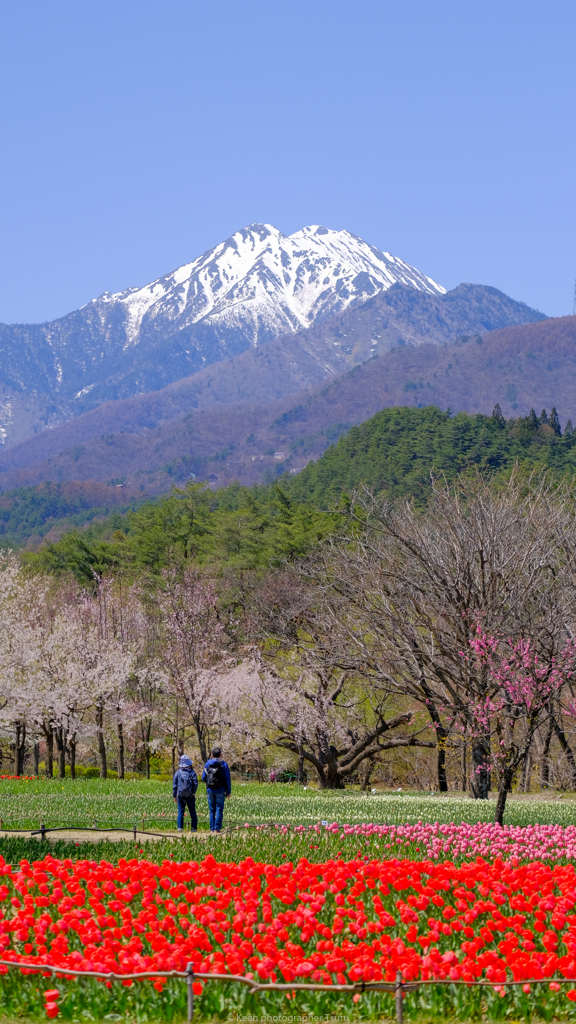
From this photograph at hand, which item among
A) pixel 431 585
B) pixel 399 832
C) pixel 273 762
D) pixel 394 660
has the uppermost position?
pixel 431 585

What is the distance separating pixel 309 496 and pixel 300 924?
84.8 m

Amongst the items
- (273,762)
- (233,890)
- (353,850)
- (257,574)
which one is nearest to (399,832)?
(353,850)

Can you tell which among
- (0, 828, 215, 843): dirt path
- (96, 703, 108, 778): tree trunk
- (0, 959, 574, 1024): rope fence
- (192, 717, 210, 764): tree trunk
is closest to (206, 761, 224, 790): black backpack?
(0, 828, 215, 843): dirt path

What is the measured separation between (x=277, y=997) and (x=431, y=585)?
19.6m

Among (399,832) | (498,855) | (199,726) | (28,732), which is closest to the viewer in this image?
(498,855)

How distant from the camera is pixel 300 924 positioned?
27.2 ft

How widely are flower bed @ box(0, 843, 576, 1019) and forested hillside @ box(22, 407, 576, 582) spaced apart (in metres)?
29.3

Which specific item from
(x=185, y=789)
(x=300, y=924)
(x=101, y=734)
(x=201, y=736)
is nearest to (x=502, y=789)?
(x=185, y=789)

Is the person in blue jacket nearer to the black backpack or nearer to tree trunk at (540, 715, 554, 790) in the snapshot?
the black backpack

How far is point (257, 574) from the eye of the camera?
2211 inches

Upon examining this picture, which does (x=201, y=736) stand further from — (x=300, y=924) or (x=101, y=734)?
(x=300, y=924)

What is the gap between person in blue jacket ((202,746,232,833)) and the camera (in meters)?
16.5

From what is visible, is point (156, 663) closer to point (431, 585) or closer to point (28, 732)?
point (28, 732)

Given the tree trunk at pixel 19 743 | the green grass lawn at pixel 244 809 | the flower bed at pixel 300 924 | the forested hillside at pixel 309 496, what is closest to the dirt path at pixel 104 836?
the green grass lawn at pixel 244 809
